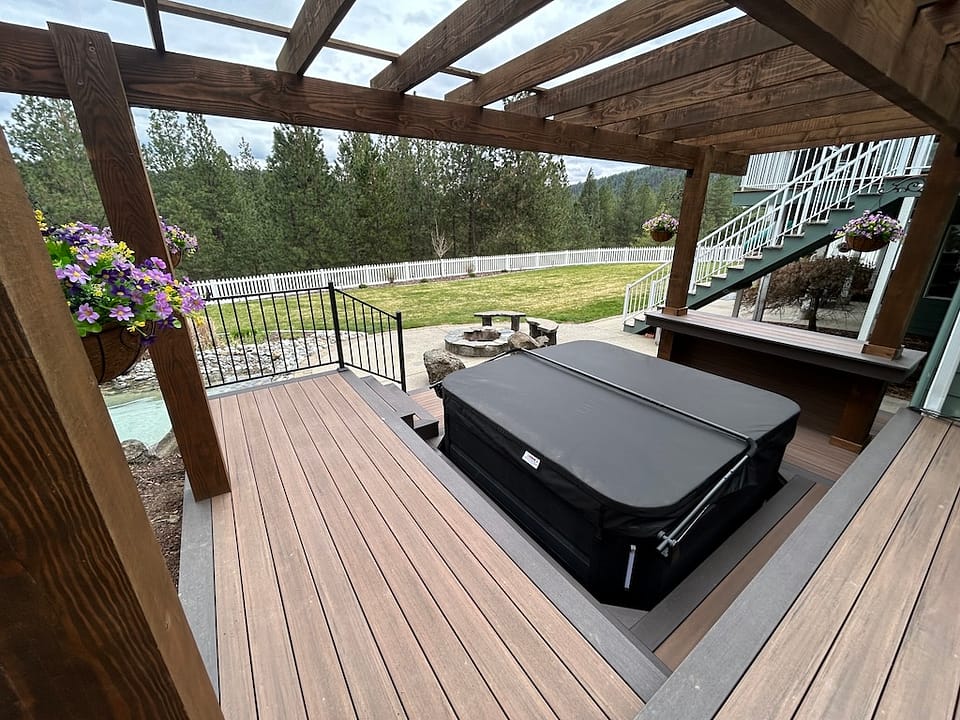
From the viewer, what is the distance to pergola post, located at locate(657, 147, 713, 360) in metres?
4.28

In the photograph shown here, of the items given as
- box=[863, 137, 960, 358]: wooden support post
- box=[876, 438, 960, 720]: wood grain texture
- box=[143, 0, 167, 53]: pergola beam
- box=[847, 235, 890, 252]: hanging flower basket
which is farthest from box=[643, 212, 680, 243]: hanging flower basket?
box=[143, 0, 167, 53]: pergola beam

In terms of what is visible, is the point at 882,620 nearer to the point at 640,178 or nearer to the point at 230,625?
the point at 230,625

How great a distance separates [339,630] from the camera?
1.47 metres

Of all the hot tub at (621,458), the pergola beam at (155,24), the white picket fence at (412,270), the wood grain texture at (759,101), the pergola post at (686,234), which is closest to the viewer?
the pergola beam at (155,24)

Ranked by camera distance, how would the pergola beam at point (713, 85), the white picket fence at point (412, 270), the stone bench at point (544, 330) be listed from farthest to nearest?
the white picket fence at point (412, 270)
the stone bench at point (544, 330)
the pergola beam at point (713, 85)

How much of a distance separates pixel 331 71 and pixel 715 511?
10.3ft

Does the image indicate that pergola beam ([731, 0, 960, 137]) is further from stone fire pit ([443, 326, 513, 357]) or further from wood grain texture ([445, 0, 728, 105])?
stone fire pit ([443, 326, 513, 357])

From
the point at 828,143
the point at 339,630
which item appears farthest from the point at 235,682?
the point at 828,143

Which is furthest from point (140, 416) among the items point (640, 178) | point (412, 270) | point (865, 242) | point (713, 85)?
point (640, 178)

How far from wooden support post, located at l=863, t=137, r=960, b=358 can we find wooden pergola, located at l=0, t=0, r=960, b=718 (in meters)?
0.01

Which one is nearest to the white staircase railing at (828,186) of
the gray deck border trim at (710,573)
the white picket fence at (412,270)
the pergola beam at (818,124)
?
the pergola beam at (818,124)

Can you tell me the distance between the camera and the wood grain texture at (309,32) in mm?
1400

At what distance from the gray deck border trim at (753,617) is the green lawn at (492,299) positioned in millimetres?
7253

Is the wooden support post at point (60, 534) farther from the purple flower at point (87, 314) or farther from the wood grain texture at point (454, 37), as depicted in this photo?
the wood grain texture at point (454, 37)
